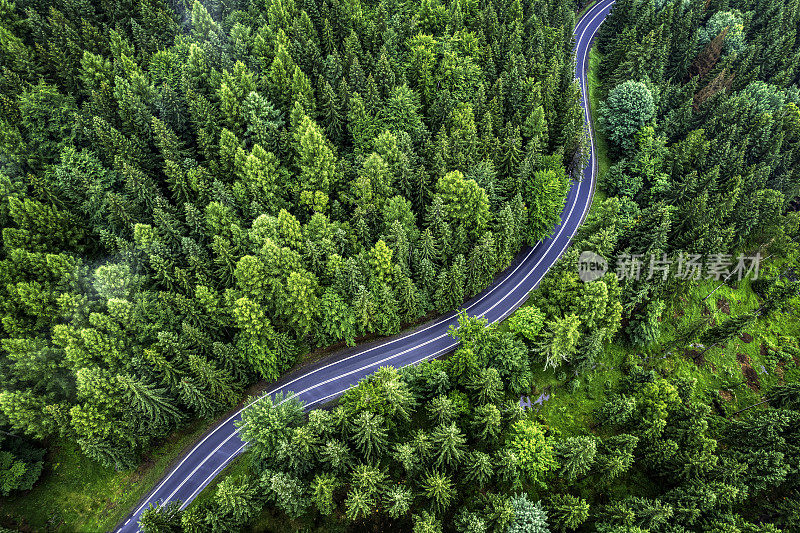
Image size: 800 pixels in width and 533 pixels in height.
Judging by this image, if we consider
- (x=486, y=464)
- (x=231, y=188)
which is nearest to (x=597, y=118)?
(x=231, y=188)

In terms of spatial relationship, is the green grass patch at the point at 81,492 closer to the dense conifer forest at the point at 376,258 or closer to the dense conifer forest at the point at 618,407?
the dense conifer forest at the point at 376,258

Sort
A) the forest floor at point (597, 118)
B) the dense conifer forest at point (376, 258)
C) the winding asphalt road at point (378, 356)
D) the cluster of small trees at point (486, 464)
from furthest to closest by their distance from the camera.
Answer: the forest floor at point (597, 118) → the winding asphalt road at point (378, 356) → the dense conifer forest at point (376, 258) → the cluster of small trees at point (486, 464)

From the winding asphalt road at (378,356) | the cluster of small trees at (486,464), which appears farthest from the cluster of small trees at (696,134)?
the cluster of small trees at (486,464)

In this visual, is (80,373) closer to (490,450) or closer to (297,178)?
(297,178)

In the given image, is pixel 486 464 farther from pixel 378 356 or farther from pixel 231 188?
pixel 231 188

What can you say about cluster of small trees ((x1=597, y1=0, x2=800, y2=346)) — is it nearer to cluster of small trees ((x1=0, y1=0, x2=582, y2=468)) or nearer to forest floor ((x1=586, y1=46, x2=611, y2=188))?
forest floor ((x1=586, y1=46, x2=611, y2=188))

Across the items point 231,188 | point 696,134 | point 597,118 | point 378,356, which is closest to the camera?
point 231,188

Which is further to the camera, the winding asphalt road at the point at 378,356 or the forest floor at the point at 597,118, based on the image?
the forest floor at the point at 597,118
